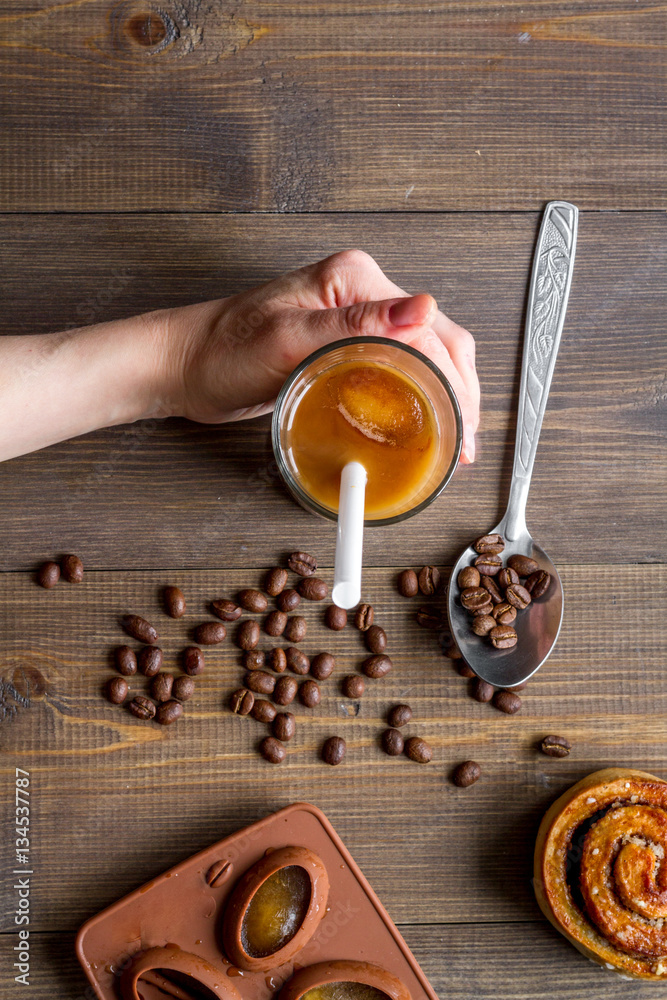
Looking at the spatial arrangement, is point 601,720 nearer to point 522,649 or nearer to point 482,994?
point 522,649

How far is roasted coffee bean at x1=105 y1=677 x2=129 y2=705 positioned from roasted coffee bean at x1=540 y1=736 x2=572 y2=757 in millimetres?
623

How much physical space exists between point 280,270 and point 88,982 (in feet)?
3.52

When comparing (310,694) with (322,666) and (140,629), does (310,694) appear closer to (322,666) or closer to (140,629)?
(322,666)

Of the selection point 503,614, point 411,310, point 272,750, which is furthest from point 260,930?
point 411,310

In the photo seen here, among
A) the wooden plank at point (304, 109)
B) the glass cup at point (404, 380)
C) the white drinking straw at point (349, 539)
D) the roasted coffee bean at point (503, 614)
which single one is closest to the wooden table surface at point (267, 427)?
the wooden plank at point (304, 109)

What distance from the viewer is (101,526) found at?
120 cm

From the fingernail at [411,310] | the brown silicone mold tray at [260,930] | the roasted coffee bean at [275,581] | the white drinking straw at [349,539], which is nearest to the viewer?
the white drinking straw at [349,539]

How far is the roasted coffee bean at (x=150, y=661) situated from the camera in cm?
118

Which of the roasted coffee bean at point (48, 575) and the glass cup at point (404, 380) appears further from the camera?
the roasted coffee bean at point (48, 575)

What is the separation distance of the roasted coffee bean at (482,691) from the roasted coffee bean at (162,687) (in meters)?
0.45

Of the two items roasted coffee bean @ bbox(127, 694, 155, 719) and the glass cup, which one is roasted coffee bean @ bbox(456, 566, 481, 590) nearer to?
the glass cup

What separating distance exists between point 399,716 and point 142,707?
1.23 ft

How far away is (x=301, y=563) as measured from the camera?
46.8 inches

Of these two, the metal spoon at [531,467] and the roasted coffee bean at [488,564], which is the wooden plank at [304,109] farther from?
the roasted coffee bean at [488,564]
